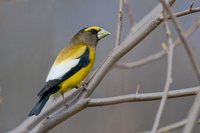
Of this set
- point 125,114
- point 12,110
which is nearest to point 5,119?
point 12,110

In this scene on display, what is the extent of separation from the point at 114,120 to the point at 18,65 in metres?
2.55

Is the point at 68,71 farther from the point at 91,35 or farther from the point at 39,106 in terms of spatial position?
the point at 91,35

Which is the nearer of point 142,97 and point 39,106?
point 142,97

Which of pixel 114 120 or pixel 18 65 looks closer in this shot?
pixel 114 120

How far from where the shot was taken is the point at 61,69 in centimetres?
359

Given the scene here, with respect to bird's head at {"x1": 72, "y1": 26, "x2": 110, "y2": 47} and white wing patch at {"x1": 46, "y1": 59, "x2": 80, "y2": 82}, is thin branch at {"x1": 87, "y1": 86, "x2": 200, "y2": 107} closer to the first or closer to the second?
white wing patch at {"x1": 46, "y1": 59, "x2": 80, "y2": 82}

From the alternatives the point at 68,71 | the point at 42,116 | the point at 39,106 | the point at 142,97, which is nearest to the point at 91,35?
the point at 68,71

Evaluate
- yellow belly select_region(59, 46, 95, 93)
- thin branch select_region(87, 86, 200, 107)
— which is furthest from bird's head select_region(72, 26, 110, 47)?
thin branch select_region(87, 86, 200, 107)

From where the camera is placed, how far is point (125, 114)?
721 cm

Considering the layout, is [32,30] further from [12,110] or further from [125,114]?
[125,114]

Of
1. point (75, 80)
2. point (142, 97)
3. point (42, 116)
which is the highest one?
point (75, 80)

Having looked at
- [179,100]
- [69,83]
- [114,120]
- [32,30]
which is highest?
[32,30]

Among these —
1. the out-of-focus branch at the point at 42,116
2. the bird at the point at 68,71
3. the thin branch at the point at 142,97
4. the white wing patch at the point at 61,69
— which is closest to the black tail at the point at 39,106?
the bird at the point at 68,71

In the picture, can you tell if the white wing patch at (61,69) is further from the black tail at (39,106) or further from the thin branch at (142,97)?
the thin branch at (142,97)
